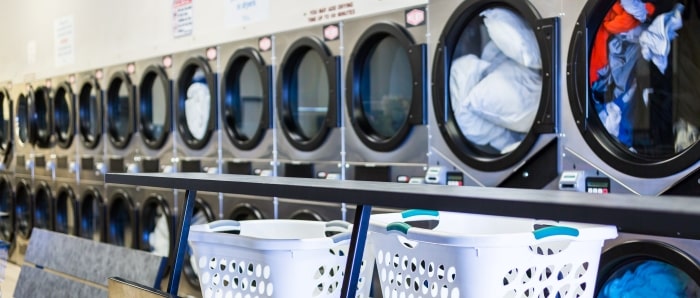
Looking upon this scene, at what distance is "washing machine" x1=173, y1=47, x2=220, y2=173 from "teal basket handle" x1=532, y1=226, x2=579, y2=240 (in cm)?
355

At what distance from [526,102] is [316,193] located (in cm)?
171

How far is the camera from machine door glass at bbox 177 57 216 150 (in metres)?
4.86

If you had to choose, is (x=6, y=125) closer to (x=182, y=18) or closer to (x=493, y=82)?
(x=182, y=18)

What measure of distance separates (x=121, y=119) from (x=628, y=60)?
14.4 ft

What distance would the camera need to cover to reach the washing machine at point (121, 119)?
5559mm

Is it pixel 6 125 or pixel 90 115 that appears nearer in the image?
pixel 90 115

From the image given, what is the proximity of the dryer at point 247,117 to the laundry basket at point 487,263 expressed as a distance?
9.31ft

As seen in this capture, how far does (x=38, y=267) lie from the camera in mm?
3014

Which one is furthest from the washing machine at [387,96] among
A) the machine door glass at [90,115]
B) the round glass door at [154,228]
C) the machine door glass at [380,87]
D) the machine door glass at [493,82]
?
the machine door glass at [90,115]

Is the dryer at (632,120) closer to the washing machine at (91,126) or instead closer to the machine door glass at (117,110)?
the machine door glass at (117,110)

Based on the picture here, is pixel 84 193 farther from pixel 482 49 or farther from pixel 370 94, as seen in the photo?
pixel 482 49

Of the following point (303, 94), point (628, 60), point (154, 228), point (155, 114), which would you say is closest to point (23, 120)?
point (155, 114)

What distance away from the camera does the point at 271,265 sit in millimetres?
1648

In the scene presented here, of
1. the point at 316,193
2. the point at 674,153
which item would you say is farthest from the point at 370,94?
the point at 316,193
